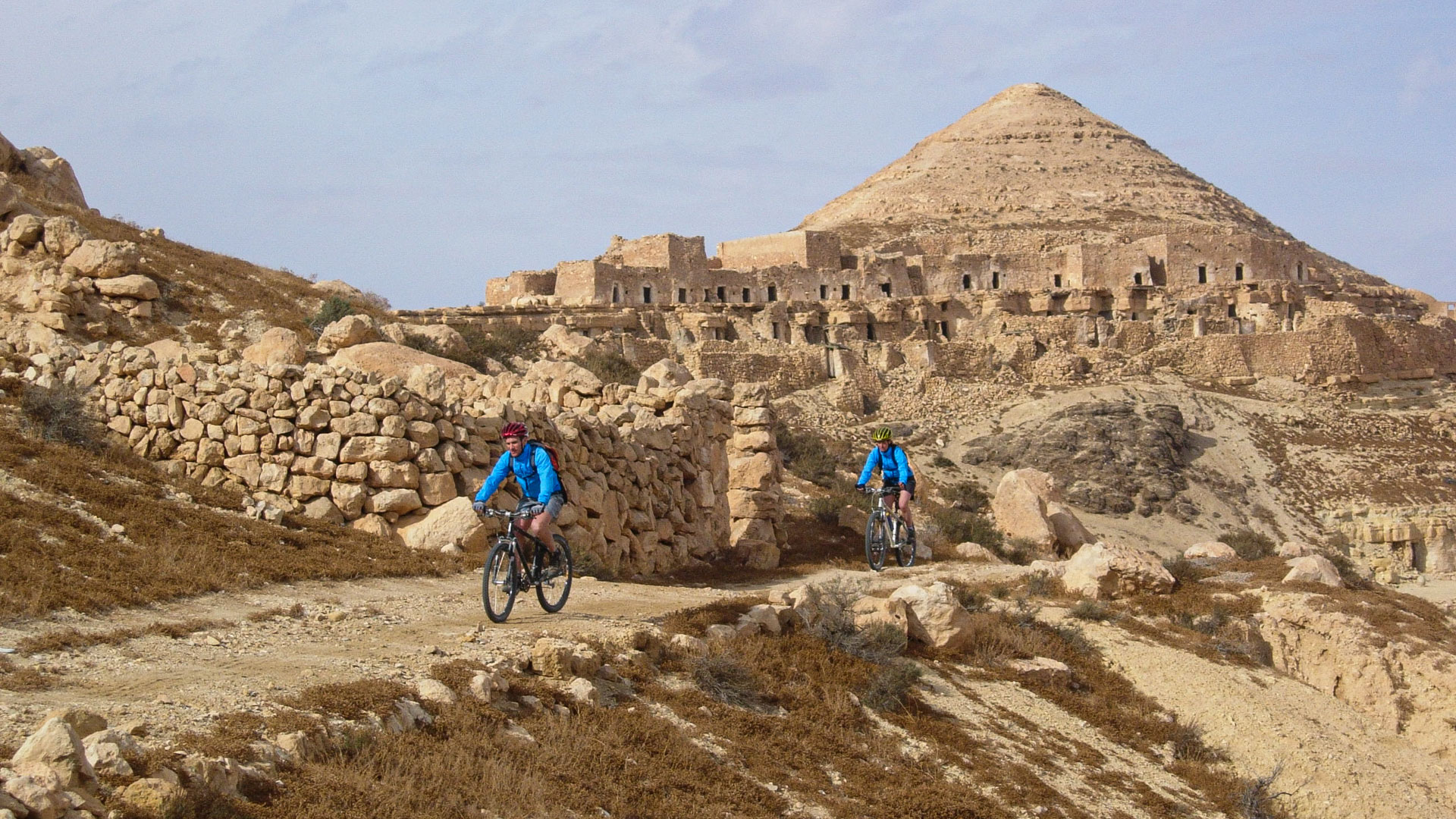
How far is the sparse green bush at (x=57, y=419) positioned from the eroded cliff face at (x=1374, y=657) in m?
11.2

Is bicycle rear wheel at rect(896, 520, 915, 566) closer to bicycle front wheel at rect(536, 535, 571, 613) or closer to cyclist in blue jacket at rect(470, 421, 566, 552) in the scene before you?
bicycle front wheel at rect(536, 535, 571, 613)

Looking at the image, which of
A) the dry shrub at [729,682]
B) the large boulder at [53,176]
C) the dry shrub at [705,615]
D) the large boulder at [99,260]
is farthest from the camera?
the large boulder at [53,176]

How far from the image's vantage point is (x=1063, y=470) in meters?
35.5

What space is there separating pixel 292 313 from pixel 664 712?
17.2 m

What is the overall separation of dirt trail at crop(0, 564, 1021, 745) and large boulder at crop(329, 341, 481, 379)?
6.29 metres

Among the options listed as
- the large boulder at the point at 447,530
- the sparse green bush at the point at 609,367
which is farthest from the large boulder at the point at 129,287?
the sparse green bush at the point at 609,367

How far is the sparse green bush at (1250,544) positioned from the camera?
25188 mm

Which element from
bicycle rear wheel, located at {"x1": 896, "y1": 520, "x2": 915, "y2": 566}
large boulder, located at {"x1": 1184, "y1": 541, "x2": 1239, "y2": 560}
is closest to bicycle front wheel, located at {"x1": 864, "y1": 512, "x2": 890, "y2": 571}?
bicycle rear wheel, located at {"x1": 896, "y1": 520, "x2": 915, "y2": 566}

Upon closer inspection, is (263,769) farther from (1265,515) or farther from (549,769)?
(1265,515)

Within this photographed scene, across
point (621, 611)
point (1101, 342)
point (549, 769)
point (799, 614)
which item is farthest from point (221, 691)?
point (1101, 342)

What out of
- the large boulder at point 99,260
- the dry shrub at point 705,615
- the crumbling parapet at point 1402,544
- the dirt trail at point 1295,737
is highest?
the large boulder at point 99,260

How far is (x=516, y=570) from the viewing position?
28.8 ft

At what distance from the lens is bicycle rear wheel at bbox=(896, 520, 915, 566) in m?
11.8

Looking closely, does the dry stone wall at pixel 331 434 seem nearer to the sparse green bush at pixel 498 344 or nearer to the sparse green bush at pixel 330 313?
the sparse green bush at pixel 330 313
